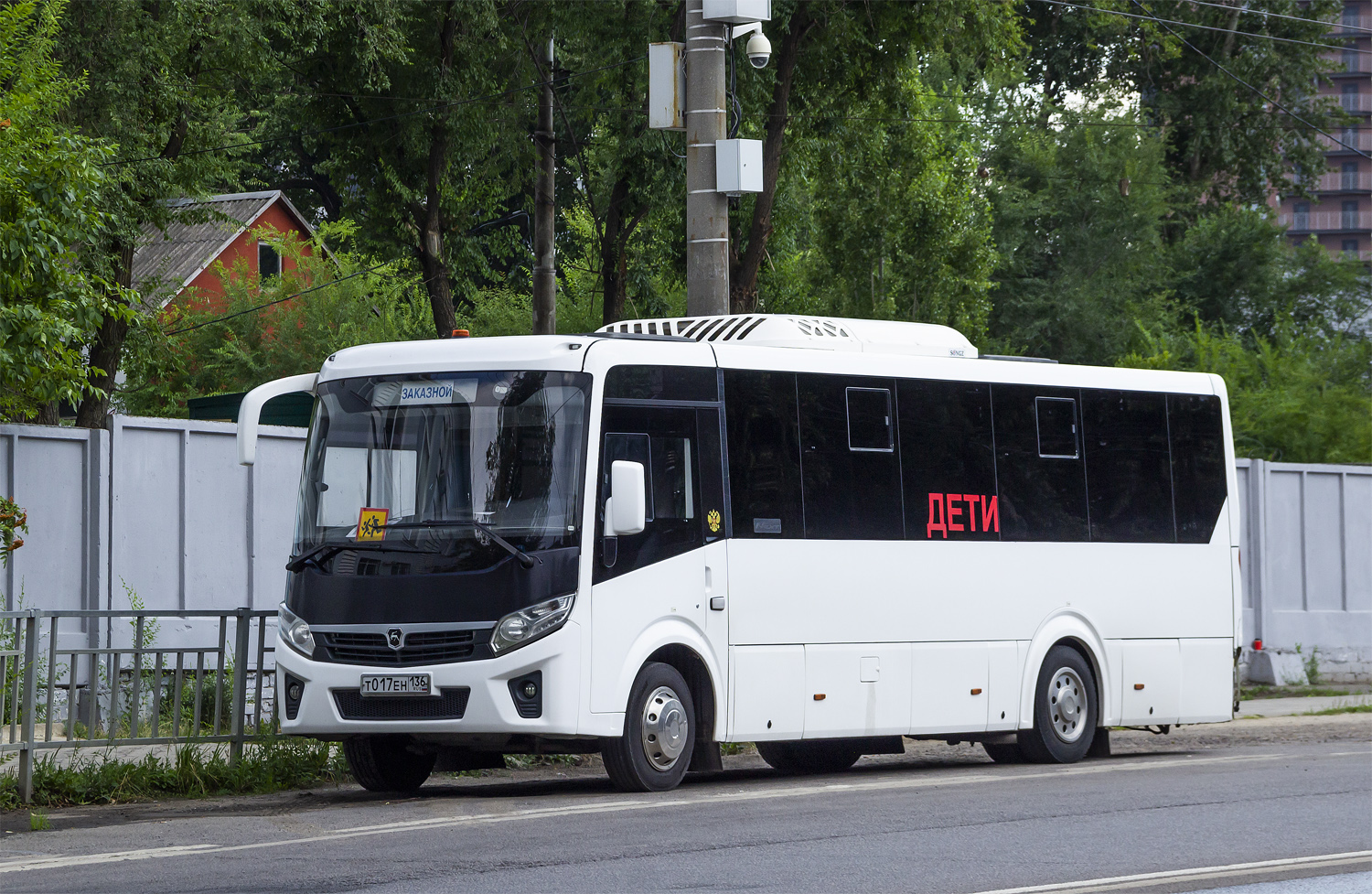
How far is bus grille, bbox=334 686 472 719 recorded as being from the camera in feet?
36.9

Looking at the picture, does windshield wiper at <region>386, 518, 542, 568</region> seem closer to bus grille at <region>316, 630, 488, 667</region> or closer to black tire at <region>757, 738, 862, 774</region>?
bus grille at <region>316, 630, 488, 667</region>

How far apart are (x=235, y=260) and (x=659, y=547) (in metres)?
37.3

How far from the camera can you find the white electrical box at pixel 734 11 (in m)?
15.8

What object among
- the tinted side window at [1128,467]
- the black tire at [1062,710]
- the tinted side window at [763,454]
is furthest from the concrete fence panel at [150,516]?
the tinted side window at [1128,467]

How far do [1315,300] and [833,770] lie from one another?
127 feet

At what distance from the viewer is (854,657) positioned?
13250mm

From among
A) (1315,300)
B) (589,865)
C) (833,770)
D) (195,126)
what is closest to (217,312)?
(195,126)

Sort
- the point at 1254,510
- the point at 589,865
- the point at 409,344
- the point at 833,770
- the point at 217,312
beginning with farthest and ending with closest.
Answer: the point at 217,312, the point at 1254,510, the point at 833,770, the point at 409,344, the point at 589,865

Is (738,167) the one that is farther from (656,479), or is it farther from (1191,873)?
(1191,873)

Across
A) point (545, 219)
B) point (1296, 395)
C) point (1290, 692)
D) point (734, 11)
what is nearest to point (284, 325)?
point (545, 219)

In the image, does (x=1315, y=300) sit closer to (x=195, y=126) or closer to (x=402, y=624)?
(x=195, y=126)

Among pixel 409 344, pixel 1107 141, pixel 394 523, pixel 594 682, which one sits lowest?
pixel 594 682

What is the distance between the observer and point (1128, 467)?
50.8 ft

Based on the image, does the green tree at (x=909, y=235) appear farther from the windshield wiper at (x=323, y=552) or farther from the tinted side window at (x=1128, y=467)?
the windshield wiper at (x=323, y=552)
